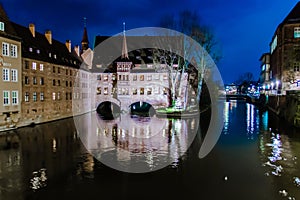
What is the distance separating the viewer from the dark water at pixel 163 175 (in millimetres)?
11602

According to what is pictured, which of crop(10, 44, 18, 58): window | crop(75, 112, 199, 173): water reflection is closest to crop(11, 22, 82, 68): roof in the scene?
crop(10, 44, 18, 58): window

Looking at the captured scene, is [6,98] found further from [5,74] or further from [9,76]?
[5,74]

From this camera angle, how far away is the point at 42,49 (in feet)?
123

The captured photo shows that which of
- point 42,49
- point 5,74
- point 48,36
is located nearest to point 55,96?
point 42,49

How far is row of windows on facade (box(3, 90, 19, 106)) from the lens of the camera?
2894cm

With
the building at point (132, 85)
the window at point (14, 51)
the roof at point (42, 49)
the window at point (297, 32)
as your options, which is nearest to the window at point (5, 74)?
the window at point (14, 51)

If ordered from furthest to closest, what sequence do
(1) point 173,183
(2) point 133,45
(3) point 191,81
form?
(2) point 133,45, (3) point 191,81, (1) point 173,183

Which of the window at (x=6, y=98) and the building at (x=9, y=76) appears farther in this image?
the window at (x=6, y=98)

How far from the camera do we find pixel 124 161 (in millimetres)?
16594

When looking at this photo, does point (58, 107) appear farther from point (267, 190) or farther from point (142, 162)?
point (267, 190)

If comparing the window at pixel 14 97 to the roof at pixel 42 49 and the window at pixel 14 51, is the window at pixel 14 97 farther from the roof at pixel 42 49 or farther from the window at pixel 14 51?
the roof at pixel 42 49

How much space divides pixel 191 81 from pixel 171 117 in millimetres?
14041

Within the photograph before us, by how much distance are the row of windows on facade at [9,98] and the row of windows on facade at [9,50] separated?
386 cm

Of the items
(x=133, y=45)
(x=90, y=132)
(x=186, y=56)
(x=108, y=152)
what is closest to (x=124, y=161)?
(x=108, y=152)
